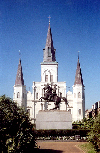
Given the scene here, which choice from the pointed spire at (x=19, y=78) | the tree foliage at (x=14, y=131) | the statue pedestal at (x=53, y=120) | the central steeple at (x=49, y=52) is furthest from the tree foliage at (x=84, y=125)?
the central steeple at (x=49, y=52)

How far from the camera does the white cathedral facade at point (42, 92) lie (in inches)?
2938

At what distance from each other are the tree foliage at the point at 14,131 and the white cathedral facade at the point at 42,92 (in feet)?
200

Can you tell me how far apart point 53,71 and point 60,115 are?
52.5 meters

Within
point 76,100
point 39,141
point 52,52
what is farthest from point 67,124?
point 52,52

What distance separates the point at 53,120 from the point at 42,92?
50.7m

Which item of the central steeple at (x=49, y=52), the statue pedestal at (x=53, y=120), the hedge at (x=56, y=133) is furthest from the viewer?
the central steeple at (x=49, y=52)

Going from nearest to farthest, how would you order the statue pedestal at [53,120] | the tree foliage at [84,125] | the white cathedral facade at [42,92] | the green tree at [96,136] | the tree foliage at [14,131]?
1. the tree foliage at [14,131]
2. the green tree at [96,136]
3. the statue pedestal at [53,120]
4. the tree foliage at [84,125]
5. the white cathedral facade at [42,92]

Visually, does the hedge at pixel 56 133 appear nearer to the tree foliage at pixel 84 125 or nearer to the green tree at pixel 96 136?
the tree foliage at pixel 84 125

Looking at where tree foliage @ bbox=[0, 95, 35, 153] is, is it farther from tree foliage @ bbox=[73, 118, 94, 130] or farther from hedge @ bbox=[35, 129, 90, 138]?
tree foliage @ bbox=[73, 118, 94, 130]

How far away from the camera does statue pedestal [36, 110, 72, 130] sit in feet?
82.2

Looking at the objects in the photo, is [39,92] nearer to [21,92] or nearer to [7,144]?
[21,92]

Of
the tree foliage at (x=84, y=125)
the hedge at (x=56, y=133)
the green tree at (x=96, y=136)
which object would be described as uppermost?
the green tree at (x=96, y=136)

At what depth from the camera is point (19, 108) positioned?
14.2 m

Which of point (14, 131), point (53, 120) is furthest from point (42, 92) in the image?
point (14, 131)
